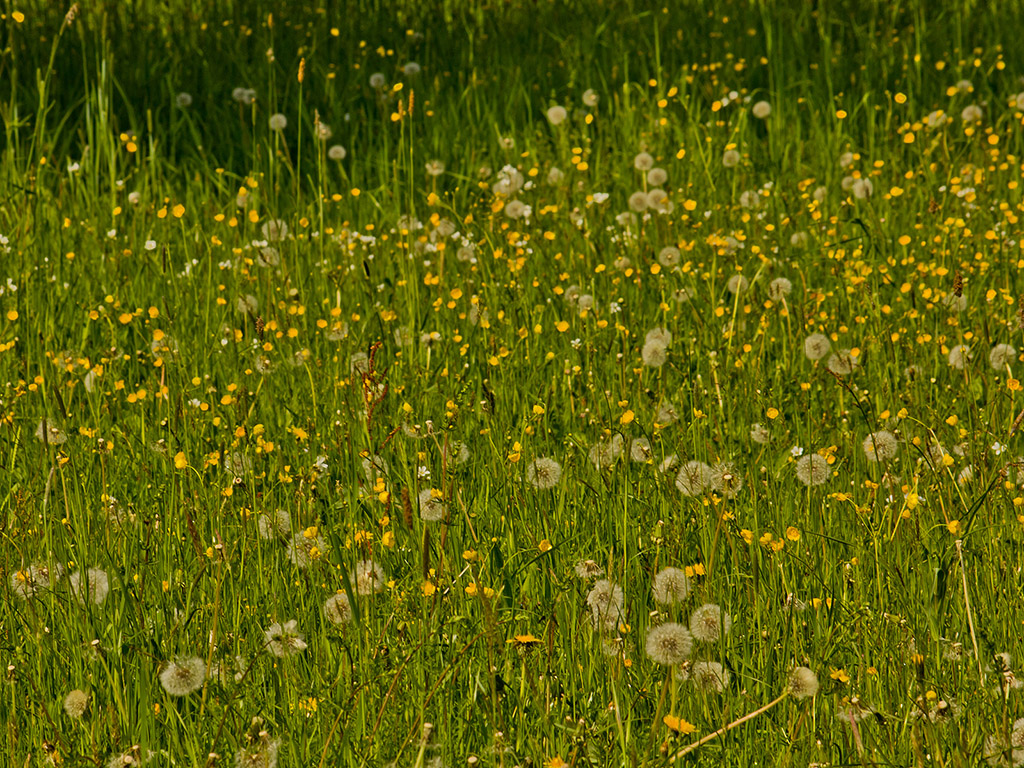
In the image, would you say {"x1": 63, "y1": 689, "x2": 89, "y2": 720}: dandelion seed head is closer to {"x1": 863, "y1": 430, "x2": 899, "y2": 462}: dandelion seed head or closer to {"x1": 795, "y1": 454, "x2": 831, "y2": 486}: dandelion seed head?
{"x1": 795, "y1": 454, "x2": 831, "y2": 486}: dandelion seed head

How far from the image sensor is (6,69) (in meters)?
5.88

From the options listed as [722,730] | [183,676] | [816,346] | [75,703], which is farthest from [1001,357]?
[75,703]

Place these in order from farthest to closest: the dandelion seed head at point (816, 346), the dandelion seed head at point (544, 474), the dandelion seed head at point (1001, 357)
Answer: the dandelion seed head at point (816, 346)
the dandelion seed head at point (1001, 357)
the dandelion seed head at point (544, 474)

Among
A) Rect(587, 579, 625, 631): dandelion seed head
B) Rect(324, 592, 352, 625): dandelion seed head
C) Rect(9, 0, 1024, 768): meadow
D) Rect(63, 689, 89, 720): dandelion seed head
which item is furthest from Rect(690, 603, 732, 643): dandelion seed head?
Rect(63, 689, 89, 720): dandelion seed head

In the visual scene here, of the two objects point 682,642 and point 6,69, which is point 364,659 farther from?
point 6,69

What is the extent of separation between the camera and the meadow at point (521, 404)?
79.7 inches

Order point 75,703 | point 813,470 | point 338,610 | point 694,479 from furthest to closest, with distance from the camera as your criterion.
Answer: point 813,470 < point 694,479 < point 338,610 < point 75,703

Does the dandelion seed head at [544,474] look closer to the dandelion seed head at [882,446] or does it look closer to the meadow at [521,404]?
the meadow at [521,404]

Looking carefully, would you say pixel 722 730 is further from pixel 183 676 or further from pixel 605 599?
pixel 183 676

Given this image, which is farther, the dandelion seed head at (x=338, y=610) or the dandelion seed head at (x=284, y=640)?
the dandelion seed head at (x=338, y=610)

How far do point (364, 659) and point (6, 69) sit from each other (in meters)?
4.72

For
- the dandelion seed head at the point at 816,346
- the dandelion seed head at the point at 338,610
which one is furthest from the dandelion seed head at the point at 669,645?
the dandelion seed head at the point at 816,346

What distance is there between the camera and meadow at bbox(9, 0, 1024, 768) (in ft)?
6.64

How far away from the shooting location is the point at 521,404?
128 inches
